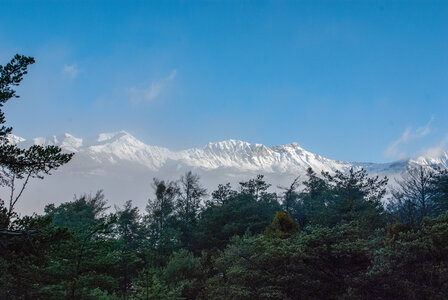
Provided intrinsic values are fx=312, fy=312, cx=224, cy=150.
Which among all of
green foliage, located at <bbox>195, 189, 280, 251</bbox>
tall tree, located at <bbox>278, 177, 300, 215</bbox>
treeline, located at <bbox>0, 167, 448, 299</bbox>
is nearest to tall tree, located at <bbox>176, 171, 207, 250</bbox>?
green foliage, located at <bbox>195, 189, 280, 251</bbox>

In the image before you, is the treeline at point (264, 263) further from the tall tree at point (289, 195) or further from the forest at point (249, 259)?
the tall tree at point (289, 195)

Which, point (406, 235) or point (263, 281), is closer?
point (406, 235)

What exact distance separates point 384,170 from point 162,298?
10557 cm

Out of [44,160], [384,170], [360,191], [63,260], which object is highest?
[384,170]

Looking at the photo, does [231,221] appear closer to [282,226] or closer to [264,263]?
[282,226]

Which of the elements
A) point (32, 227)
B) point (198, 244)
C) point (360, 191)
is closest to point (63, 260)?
point (32, 227)

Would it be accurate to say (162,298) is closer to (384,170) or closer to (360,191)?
(360,191)

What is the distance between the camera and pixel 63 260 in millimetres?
9961

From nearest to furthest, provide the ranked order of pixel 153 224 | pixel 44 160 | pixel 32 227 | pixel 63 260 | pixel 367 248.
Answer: pixel 32 227 < pixel 44 160 < pixel 63 260 < pixel 367 248 < pixel 153 224

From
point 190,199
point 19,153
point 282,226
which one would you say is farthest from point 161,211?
point 19,153

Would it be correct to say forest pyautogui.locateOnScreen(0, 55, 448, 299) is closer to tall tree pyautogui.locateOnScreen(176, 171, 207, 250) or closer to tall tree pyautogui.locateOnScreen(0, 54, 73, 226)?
tall tree pyautogui.locateOnScreen(0, 54, 73, 226)

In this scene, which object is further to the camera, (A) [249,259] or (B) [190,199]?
(B) [190,199]

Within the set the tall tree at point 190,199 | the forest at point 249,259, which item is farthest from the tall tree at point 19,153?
the tall tree at point 190,199

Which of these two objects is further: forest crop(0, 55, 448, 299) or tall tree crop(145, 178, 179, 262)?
tall tree crop(145, 178, 179, 262)
